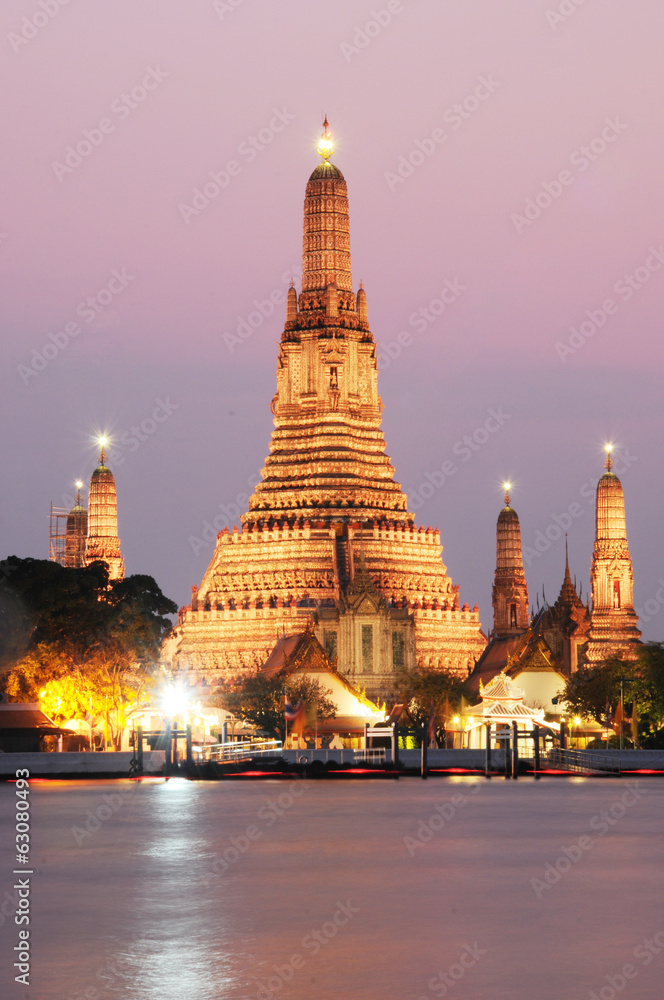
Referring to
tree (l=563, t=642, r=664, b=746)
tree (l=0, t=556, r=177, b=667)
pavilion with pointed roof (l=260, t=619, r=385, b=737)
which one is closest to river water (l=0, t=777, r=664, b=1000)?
tree (l=0, t=556, r=177, b=667)

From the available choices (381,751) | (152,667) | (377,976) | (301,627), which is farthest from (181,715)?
(377,976)

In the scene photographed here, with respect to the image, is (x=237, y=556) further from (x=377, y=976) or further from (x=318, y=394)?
(x=377, y=976)

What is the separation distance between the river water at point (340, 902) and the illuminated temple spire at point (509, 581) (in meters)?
66.2

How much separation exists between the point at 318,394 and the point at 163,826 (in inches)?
2936

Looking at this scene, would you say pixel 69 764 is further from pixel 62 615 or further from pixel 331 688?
pixel 331 688

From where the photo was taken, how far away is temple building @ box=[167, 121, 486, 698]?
110 metres

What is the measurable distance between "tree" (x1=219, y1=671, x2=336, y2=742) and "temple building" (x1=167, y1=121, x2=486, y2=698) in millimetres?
11467

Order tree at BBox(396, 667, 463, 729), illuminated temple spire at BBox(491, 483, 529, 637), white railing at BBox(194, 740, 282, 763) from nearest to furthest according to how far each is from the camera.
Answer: white railing at BBox(194, 740, 282, 763) → tree at BBox(396, 667, 463, 729) → illuminated temple spire at BBox(491, 483, 529, 637)

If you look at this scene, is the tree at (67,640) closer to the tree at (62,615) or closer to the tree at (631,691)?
the tree at (62,615)

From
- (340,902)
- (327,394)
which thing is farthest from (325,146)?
(340,902)

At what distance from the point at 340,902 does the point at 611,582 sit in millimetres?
80756

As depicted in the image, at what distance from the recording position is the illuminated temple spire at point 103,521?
121m

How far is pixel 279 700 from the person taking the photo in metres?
95.6

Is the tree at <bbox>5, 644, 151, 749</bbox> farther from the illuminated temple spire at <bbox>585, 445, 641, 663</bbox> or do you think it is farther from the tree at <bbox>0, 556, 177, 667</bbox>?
the illuminated temple spire at <bbox>585, 445, 641, 663</bbox>
